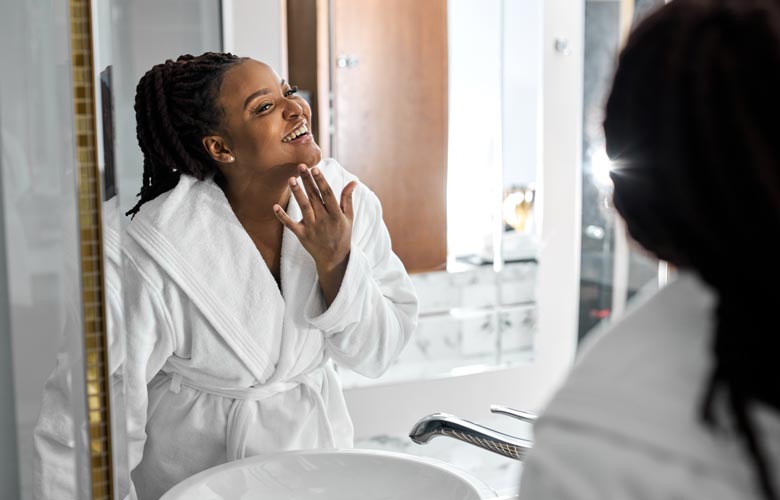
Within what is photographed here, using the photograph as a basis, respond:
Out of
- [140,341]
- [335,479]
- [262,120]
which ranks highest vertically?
[262,120]

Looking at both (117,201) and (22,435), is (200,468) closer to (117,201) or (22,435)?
(22,435)

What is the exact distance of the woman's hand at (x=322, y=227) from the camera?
810 mm

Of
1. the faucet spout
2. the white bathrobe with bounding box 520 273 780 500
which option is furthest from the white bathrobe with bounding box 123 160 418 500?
the white bathrobe with bounding box 520 273 780 500

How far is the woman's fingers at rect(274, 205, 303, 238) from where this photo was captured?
808 mm

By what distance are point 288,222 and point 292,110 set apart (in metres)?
0.11

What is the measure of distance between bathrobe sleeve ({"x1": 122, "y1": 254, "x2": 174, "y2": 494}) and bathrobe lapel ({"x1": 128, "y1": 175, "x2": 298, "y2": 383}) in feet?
0.08

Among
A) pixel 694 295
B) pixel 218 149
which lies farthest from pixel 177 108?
pixel 694 295

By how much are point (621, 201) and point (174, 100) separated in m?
0.52

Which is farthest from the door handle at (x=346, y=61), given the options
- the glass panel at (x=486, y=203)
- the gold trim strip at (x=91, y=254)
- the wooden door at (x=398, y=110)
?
the gold trim strip at (x=91, y=254)

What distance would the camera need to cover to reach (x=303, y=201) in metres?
0.81

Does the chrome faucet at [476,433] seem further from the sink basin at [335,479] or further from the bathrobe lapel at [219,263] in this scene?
the bathrobe lapel at [219,263]

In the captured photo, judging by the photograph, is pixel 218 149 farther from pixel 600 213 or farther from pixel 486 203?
pixel 600 213

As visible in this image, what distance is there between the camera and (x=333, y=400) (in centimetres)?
87

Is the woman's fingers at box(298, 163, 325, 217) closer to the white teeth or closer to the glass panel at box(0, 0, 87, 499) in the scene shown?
the white teeth
